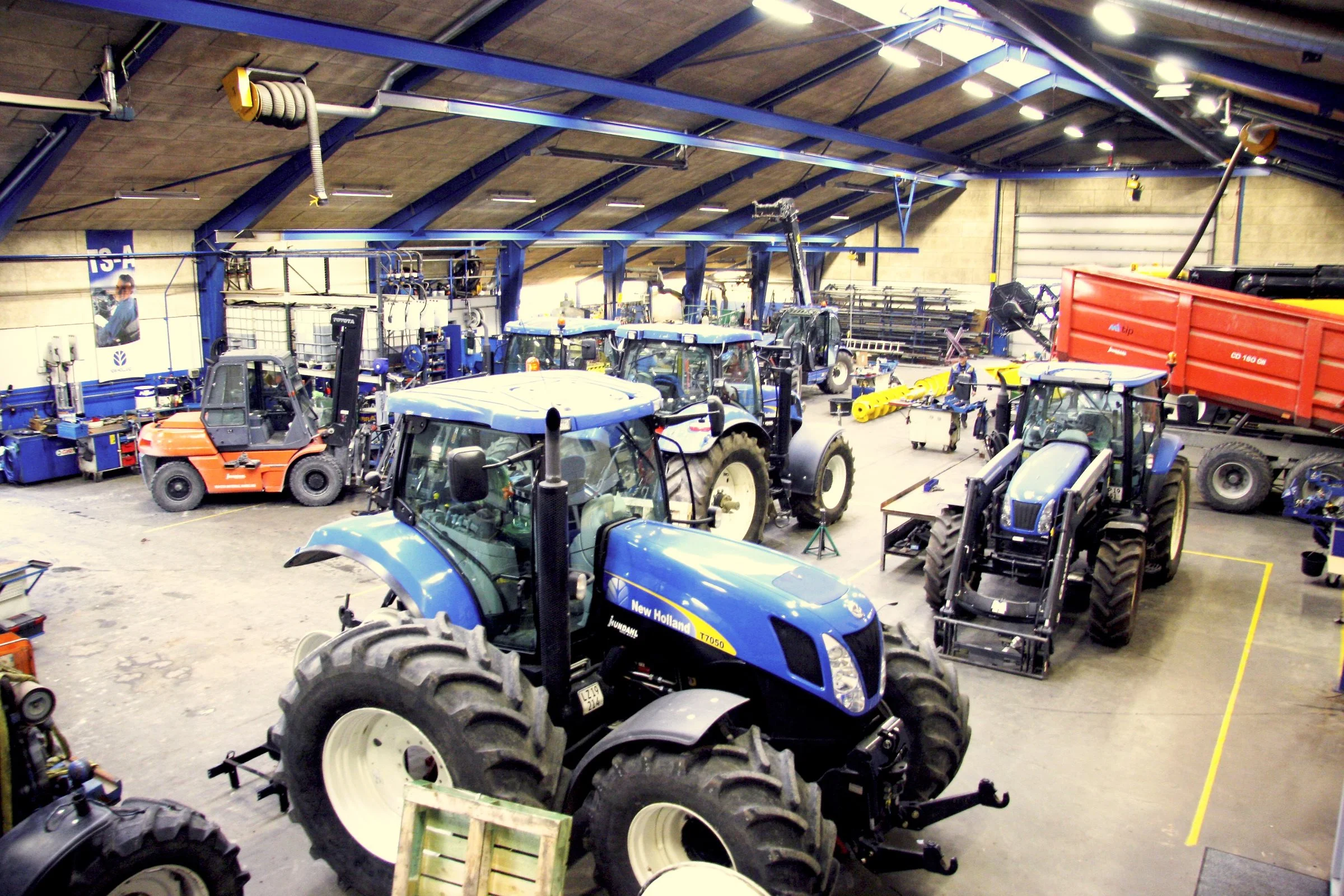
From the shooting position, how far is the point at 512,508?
13.2 ft

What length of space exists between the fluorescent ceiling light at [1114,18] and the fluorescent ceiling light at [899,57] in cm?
400

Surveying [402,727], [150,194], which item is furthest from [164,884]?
[150,194]

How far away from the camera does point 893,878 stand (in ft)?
13.5

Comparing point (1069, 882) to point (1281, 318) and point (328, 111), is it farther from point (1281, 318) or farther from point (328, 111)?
point (328, 111)

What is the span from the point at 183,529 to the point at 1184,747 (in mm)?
8717

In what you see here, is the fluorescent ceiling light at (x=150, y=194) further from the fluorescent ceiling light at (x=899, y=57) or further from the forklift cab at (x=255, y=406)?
the fluorescent ceiling light at (x=899, y=57)

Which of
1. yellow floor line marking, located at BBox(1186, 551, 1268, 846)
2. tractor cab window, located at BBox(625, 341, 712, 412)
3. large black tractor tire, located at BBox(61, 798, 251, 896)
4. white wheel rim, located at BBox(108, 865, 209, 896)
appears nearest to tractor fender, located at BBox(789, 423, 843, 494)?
tractor cab window, located at BBox(625, 341, 712, 412)

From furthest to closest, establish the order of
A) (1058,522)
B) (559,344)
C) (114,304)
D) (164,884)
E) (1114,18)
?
1. (114,304)
2. (559,344)
3. (1114,18)
4. (1058,522)
5. (164,884)

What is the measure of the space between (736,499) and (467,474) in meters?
5.17

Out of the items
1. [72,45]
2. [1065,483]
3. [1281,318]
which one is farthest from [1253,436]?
[72,45]

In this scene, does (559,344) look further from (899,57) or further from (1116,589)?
(1116,589)

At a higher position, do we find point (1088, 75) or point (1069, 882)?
point (1088, 75)

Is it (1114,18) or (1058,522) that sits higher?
(1114,18)

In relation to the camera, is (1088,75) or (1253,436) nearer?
(1253,436)
